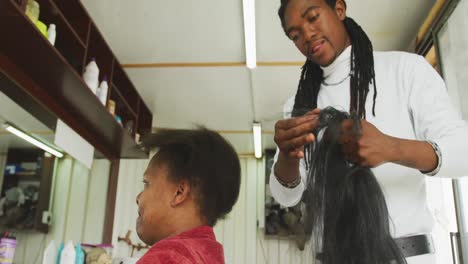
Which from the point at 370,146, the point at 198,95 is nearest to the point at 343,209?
the point at 370,146

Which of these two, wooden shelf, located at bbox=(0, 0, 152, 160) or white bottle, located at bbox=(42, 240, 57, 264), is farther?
white bottle, located at bbox=(42, 240, 57, 264)

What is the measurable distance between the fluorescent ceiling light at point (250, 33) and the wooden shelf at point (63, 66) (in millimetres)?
977

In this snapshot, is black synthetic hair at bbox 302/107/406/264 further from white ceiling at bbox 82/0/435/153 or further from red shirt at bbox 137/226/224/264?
white ceiling at bbox 82/0/435/153

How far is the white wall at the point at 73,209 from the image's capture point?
2.53m

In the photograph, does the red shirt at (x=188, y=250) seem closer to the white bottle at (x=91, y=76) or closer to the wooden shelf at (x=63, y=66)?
the wooden shelf at (x=63, y=66)

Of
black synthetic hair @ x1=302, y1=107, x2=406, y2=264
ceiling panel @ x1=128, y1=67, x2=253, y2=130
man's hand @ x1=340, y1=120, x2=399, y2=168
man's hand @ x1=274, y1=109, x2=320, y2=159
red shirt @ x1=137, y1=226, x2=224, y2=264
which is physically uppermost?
ceiling panel @ x1=128, y1=67, x2=253, y2=130

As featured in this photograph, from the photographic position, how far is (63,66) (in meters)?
2.20

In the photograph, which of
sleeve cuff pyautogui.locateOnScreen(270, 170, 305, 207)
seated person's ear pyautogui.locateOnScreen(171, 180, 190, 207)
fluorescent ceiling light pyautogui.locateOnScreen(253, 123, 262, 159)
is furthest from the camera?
fluorescent ceiling light pyautogui.locateOnScreen(253, 123, 262, 159)

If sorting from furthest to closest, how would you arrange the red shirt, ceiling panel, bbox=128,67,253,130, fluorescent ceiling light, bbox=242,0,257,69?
ceiling panel, bbox=128,67,253,130, fluorescent ceiling light, bbox=242,0,257,69, the red shirt

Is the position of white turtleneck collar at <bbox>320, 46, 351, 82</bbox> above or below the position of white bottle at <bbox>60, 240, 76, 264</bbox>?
above

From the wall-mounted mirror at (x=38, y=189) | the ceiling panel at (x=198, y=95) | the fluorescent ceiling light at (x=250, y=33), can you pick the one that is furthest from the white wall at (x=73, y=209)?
the fluorescent ceiling light at (x=250, y=33)

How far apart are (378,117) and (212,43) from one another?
7.16 ft

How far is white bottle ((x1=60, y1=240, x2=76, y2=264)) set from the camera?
2701 mm

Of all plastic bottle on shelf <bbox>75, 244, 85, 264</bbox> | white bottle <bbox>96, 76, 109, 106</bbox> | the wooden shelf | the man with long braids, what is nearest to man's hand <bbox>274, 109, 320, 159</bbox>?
the man with long braids
